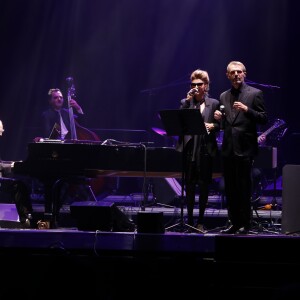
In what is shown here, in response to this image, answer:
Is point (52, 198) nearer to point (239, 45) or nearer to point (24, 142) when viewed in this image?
point (24, 142)

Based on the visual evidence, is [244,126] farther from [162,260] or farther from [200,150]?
[162,260]

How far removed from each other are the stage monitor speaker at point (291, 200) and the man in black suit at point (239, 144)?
1.29ft

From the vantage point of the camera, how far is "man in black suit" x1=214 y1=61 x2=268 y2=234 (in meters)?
6.72

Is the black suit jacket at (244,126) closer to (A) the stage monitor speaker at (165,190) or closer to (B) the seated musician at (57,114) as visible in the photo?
(A) the stage monitor speaker at (165,190)

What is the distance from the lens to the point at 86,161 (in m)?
7.82

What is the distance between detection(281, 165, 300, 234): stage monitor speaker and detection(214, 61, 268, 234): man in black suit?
394 mm

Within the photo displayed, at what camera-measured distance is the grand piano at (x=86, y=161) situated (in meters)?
7.77

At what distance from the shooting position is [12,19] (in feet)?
43.1

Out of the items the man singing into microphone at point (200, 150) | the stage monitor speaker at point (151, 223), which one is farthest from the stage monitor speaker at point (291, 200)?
the stage monitor speaker at point (151, 223)

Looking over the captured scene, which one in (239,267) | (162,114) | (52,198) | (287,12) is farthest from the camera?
(287,12)

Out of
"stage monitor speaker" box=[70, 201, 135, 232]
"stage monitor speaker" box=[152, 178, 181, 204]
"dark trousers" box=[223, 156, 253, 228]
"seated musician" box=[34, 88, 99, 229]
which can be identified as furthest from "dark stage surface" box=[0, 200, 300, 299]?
"stage monitor speaker" box=[152, 178, 181, 204]

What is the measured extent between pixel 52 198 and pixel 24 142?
552cm

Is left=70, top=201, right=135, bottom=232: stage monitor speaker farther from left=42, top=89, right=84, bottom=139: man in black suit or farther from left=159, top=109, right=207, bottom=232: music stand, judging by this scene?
left=42, top=89, right=84, bottom=139: man in black suit

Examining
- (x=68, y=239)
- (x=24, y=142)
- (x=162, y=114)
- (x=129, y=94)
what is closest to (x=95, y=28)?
(x=129, y=94)
